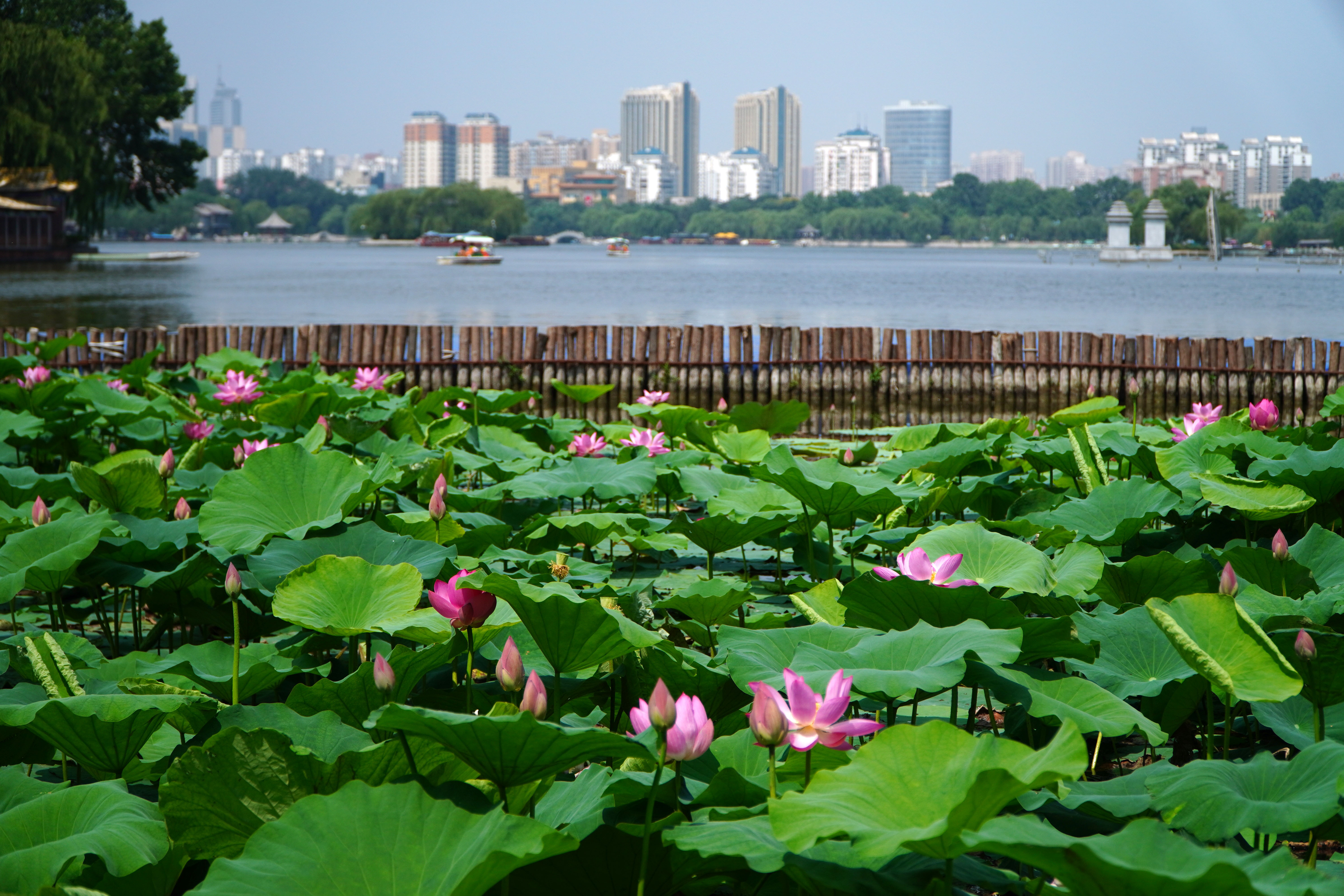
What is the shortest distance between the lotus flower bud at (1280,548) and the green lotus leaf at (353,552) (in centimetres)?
184

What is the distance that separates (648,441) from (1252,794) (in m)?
3.16

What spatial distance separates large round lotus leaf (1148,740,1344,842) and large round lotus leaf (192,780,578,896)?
872mm

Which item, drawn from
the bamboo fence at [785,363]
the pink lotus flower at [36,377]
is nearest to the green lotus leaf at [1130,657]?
the pink lotus flower at [36,377]

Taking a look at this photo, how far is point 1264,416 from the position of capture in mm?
4215

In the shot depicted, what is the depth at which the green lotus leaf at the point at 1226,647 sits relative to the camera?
68.4 inches

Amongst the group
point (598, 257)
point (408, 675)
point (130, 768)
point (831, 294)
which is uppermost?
point (598, 257)

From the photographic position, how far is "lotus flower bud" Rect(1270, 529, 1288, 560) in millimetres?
2447

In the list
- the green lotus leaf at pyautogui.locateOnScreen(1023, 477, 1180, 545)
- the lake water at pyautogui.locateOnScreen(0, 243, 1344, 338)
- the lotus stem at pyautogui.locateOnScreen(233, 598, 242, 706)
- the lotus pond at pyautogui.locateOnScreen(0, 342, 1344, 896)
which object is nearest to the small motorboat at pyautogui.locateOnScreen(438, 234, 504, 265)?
the lake water at pyautogui.locateOnScreen(0, 243, 1344, 338)

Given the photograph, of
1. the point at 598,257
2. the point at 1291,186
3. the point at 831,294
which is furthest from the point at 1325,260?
the point at 598,257

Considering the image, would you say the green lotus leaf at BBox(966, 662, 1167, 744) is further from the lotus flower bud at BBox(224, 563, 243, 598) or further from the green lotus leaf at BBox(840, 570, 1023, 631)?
the lotus flower bud at BBox(224, 563, 243, 598)

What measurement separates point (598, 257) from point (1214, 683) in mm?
105431

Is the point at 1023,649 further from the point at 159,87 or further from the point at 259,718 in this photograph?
the point at 159,87

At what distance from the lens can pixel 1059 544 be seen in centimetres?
321

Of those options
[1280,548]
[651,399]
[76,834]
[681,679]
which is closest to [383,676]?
[76,834]
